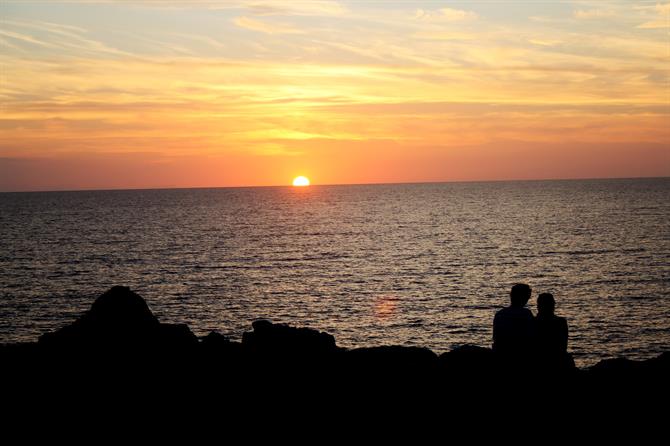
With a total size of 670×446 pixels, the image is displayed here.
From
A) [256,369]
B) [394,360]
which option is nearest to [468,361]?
[394,360]

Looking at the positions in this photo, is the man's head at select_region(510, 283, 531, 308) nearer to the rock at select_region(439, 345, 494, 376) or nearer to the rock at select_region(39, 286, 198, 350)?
the rock at select_region(439, 345, 494, 376)

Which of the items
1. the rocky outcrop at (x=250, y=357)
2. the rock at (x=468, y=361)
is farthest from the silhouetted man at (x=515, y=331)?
the rock at (x=468, y=361)

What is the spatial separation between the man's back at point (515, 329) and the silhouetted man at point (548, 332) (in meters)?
0.21

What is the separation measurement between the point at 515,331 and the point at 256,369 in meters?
9.66

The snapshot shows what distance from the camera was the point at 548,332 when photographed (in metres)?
14.9

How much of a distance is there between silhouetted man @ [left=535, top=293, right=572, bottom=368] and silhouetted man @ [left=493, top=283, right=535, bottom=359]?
0.68ft

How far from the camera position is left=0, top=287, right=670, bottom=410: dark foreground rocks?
2009cm

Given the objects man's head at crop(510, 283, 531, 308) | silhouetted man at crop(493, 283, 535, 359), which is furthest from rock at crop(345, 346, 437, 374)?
man's head at crop(510, 283, 531, 308)

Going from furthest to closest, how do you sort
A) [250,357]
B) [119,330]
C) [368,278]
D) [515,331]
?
[368,278]
[119,330]
[250,357]
[515,331]

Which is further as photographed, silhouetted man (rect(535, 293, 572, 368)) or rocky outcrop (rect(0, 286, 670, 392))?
rocky outcrop (rect(0, 286, 670, 392))

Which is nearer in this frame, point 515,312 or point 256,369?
point 515,312

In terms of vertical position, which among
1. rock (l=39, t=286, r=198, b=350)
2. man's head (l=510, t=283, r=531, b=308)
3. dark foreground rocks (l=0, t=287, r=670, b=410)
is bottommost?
dark foreground rocks (l=0, t=287, r=670, b=410)

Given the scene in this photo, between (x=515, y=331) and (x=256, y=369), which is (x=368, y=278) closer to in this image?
(x=256, y=369)

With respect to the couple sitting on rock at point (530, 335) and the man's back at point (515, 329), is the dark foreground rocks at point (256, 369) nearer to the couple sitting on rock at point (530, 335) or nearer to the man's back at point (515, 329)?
the couple sitting on rock at point (530, 335)
